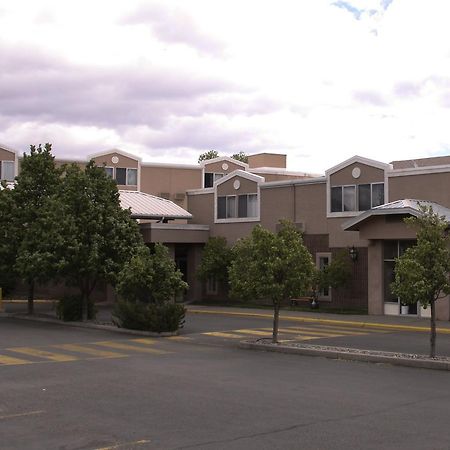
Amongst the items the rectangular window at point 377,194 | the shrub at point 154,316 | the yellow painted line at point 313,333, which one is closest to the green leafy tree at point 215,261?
the rectangular window at point 377,194

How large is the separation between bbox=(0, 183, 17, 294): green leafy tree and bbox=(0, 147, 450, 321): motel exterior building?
4181mm

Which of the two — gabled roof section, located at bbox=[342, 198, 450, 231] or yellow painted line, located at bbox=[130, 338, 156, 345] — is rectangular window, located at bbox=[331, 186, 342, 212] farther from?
yellow painted line, located at bbox=[130, 338, 156, 345]

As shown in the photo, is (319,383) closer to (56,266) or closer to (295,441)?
(295,441)

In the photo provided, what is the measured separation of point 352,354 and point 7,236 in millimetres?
16396

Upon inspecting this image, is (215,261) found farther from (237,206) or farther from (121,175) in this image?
(121,175)

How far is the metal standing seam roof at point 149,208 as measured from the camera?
37.8 metres

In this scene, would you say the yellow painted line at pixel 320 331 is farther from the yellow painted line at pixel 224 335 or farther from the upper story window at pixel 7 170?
the upper story window at pixel 7 170

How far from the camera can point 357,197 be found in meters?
30.8

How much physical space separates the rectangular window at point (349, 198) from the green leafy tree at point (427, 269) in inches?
628

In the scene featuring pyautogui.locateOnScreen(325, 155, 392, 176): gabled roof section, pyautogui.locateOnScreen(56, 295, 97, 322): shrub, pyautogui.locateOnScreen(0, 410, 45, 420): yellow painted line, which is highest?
pyautogui.locateOnScreen(325, 155, 392, 176): gabled roof section

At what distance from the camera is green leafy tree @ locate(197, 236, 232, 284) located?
3516 centimetres

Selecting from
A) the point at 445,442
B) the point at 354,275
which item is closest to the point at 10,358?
the point at 445,442

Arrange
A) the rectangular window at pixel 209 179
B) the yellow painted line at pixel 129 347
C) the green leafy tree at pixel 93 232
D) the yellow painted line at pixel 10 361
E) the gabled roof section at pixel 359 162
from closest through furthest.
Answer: the yellow painted line at pixel 10 361
the yellow painted line at pixel 129 347
the green leafy tree at pixel 93 232
the gabled roof section at pixel 359 162
the rectangular window at pixel 209 179

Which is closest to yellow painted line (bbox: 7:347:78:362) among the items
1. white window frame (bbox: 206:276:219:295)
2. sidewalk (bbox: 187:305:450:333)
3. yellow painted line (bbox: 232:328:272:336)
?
yellow painted line (bbox: 232:328:272:336)
